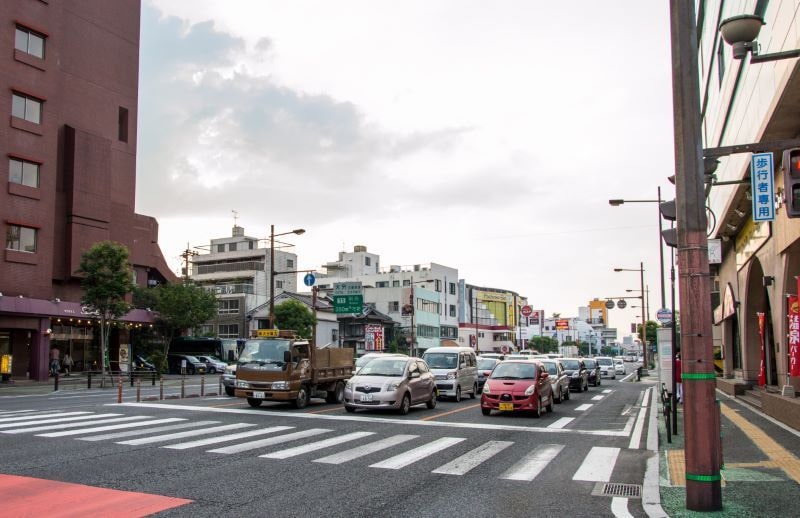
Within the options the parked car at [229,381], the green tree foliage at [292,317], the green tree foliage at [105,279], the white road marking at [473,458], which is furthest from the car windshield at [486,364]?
the green tree foliage at [292,317]

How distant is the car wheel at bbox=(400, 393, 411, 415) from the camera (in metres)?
18.6

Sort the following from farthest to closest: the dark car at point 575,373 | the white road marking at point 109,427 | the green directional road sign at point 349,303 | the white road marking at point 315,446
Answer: the green directional road sign at point 349,303 < the dark car at point 575,373 < the white road marking at point 109,427 < the white road marking at point 315,446

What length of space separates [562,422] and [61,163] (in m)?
38.8

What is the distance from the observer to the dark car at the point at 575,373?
1212 inches

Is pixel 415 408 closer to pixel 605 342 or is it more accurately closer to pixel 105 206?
pixel 105 206

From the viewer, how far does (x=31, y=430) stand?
47.1ft

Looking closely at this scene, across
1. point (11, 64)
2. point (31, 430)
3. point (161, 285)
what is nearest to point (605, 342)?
point (161, 285)

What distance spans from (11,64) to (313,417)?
1310 inches

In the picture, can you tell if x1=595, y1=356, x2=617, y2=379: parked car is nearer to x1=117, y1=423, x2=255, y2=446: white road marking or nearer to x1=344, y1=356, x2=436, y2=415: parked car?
x1=344, y1=356, x2=436, y2=415: parked car

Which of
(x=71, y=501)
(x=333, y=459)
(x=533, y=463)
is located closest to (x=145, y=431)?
(x=333, y=459)

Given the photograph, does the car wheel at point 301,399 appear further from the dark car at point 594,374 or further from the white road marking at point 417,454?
the dark car at point 594,374

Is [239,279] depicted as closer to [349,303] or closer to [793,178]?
[349,303]

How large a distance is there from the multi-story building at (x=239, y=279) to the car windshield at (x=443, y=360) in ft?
125

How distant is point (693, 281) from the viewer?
783cm
